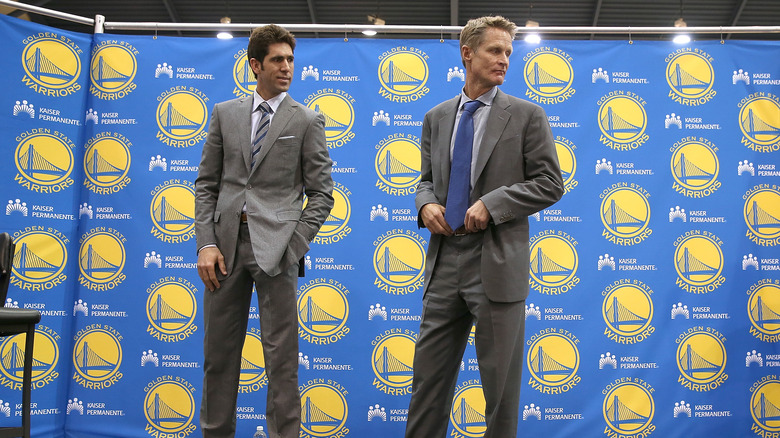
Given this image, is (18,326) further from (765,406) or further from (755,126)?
(755,126)

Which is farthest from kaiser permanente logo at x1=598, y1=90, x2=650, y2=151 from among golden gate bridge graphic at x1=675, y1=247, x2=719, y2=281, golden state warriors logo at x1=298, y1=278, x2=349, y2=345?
golden state warriors logo at x1=298, y1=278, x2=349, y2=345

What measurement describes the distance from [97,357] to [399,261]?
1948mm

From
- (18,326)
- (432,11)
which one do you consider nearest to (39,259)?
(18,326)

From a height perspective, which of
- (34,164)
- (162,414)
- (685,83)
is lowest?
(162,414)

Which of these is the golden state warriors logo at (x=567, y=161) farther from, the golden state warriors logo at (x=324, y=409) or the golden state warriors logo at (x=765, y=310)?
the golden state warriors logo at (x=324, y=409)

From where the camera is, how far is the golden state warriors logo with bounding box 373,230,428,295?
393 cm

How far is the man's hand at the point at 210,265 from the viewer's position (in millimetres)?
2604

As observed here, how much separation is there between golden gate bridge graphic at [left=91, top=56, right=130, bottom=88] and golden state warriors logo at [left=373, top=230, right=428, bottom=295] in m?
1.97

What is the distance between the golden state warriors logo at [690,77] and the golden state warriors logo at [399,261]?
1.92m

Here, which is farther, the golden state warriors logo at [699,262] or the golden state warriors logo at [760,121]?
the golden state warriors logo at [760,121]

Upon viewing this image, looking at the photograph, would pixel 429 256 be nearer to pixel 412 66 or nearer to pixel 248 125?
pixel 248 125

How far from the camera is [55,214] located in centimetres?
390

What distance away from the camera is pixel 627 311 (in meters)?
3.87

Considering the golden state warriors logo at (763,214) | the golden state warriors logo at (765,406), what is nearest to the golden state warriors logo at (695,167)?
the golden state warriors logo at (763,214)
